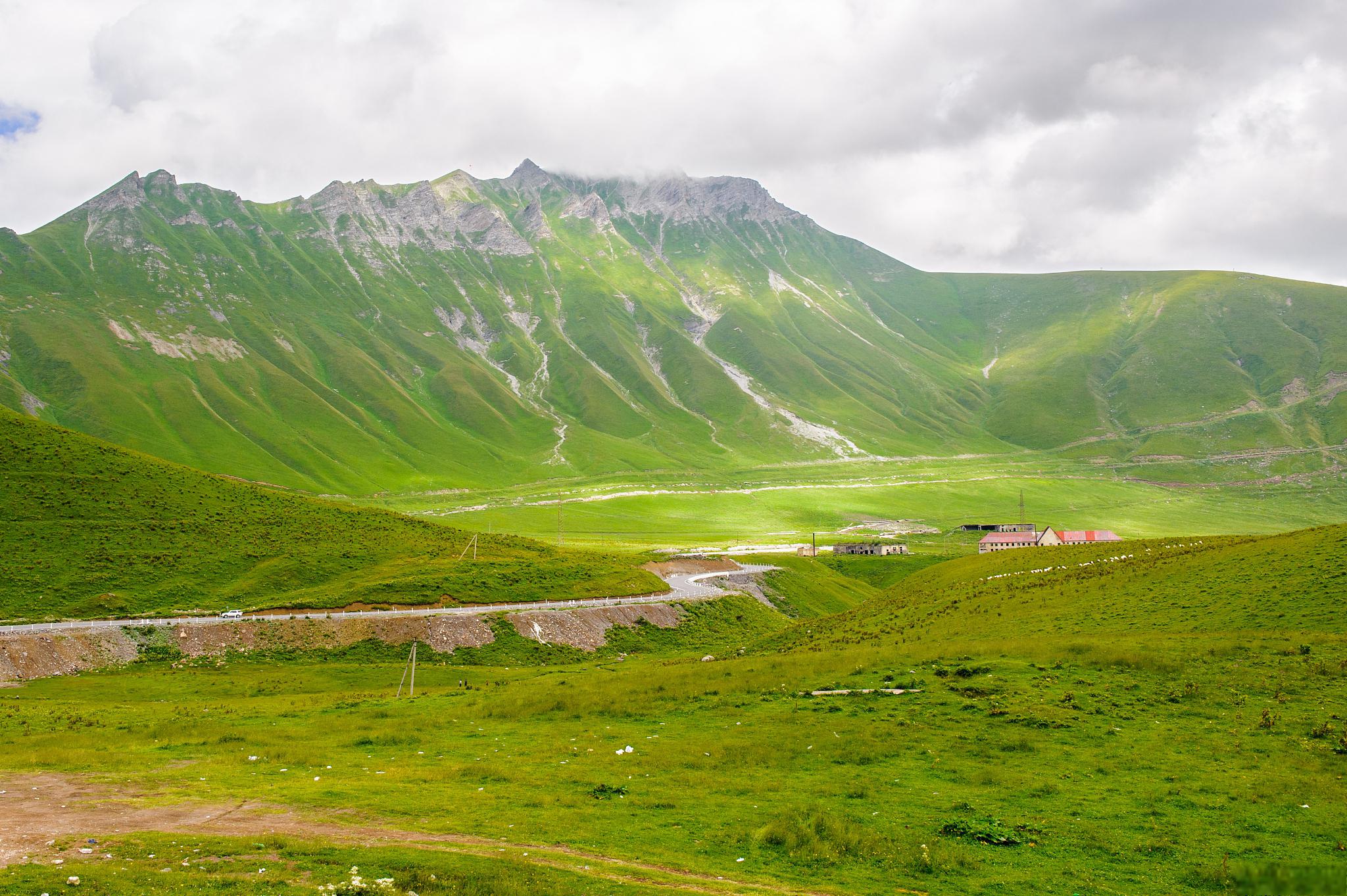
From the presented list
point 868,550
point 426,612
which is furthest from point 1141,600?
point 868,550

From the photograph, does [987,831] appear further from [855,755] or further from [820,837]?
[855,755]

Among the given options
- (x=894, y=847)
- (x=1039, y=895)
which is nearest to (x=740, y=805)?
(x=894, y=847)

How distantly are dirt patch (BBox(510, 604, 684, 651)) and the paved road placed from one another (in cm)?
193

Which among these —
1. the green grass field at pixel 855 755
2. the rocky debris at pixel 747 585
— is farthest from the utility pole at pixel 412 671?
the rocky debris at pixel 747 585

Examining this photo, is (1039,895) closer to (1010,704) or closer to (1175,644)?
(1010,704)

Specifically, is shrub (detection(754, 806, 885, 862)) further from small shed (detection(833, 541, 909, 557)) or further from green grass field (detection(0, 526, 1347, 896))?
small shed (detection(833, 541, 909, 557))

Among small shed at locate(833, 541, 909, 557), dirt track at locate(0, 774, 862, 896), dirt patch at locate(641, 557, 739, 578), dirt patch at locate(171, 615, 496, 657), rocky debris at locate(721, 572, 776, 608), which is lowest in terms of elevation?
small shed at locate(833, 541, 909, 557)

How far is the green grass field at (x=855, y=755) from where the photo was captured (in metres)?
18.4

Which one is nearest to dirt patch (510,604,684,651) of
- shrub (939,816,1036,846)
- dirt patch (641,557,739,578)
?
dirt patch (641,557,739,578)

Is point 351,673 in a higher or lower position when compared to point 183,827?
lower

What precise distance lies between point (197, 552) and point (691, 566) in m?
68.6

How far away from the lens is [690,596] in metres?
96.1

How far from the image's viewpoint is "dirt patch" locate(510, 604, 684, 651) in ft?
250

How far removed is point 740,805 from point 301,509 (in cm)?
9953
